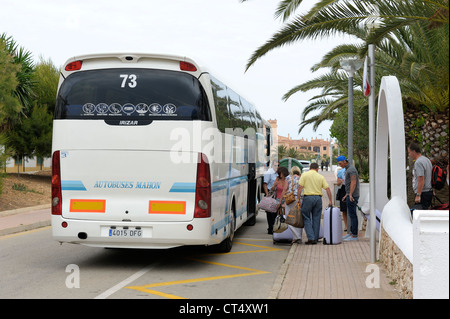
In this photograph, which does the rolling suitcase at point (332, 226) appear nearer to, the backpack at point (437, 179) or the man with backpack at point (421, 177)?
the man with backpack at point (421, 177)

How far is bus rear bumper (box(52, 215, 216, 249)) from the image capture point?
8.74 metres

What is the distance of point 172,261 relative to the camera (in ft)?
33.7

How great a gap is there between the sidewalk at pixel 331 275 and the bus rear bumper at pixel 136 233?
1.37m

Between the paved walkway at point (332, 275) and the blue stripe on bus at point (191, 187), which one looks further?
the blue stripe on bus at point (191, 187)

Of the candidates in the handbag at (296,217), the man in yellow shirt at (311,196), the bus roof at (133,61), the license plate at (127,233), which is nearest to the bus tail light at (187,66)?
the bus roof at (133,61)

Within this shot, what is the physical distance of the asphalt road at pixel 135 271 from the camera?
758 centimetres

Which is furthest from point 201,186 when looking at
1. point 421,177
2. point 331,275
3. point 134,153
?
point 421,177

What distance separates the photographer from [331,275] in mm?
8656

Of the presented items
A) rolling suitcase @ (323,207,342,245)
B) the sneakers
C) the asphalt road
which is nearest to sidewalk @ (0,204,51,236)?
the asphalt road

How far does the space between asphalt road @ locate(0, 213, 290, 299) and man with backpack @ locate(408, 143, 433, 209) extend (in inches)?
110

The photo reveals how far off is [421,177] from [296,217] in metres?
2.56

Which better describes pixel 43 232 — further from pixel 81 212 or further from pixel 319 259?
pixel 319 259

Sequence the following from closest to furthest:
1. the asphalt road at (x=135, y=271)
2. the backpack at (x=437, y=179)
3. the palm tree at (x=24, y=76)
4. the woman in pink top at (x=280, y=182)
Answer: the asphalt road at (x=135, y=271) → the backpack at (x=437, y=179) → the woman in pink top at (x=280, y=182) → the palm tree at (x=24, y=76)
